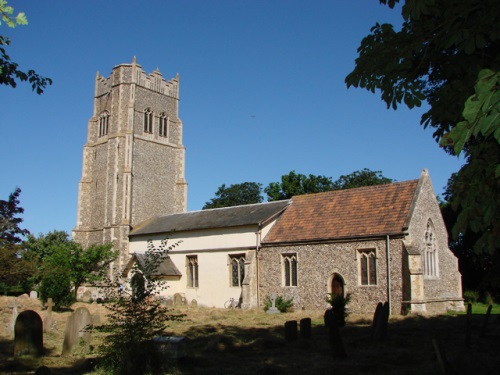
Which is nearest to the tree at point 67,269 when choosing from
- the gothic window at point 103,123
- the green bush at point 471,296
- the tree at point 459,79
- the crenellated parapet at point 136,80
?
the tree at point 459,79

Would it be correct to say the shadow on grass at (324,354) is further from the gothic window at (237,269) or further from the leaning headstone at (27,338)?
the gothic window at (237,269)

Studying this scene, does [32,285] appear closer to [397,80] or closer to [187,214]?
[187,214]

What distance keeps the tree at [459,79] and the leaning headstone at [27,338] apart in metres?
9.54

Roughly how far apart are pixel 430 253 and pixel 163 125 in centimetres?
2786

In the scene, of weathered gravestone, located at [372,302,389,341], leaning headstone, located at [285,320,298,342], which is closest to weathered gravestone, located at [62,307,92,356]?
leaning headstone, located at [285,320,298,342]

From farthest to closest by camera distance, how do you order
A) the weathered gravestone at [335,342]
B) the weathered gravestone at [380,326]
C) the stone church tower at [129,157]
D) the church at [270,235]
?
1. the stone church tower at [129,157]
2. the church at [270,235]
3. the weathered gravestone at [380,326]
4. the weathered gravestone at [335,342]

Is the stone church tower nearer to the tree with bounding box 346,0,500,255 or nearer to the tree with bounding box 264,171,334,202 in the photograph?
the tree with bounding box 264,171,334,202

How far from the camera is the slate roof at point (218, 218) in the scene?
28.1 m

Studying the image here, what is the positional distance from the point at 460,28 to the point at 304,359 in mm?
7969

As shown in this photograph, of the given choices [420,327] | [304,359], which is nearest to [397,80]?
[304,359]

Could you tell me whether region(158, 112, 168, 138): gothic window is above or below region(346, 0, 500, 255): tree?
above

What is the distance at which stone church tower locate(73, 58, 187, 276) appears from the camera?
39844mm

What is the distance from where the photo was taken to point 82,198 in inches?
1667

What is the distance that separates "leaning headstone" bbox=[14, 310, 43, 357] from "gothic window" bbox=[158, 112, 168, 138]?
33.0 m
